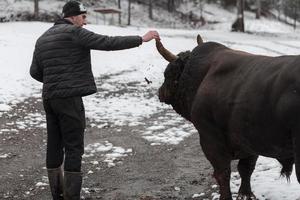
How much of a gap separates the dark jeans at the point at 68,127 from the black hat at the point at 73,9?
82 centimetres

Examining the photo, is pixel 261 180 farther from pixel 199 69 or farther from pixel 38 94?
pixel 38 94

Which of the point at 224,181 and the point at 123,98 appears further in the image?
the point at 123,98

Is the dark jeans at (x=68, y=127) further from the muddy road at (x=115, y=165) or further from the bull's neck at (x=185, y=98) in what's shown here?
the bull's neck at (x=185, y=98)

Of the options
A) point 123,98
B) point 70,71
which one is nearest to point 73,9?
point 70,71

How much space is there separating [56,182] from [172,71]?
1.67 metres

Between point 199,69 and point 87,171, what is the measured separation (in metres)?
2.51

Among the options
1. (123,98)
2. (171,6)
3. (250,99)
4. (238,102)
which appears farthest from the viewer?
(171,6)

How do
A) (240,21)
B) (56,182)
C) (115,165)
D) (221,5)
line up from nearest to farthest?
(56,182), (115,165), (240,21), (221,5)

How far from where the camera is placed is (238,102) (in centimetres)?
416

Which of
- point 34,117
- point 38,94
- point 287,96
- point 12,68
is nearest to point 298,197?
point 287,96

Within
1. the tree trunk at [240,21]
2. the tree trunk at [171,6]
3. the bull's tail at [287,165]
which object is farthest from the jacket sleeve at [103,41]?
the tree trunk at [171,6]

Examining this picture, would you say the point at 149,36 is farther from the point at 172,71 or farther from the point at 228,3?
the point at 228,3

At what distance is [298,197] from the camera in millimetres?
5137

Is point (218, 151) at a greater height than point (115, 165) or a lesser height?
greater
